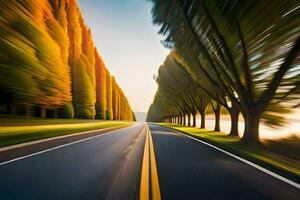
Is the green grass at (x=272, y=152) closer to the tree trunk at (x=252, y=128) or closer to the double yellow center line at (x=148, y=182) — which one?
the tree trunk at (x=252, y=128)

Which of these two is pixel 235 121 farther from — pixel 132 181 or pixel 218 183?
pixel 132 181

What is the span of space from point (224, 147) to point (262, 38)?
17.9ft

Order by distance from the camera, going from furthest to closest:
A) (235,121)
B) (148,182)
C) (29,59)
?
A: (235,121) → (29,59) → (148,182)

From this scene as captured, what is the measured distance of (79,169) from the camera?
18.5 feet

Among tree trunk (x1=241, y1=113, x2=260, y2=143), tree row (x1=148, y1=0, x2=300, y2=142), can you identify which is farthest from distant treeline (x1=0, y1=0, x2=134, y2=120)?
tree trunk (x1=241, y1=113, x2=260, y2=143)

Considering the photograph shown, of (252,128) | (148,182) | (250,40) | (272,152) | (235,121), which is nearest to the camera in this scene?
(148,182)

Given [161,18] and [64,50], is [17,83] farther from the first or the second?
[64,50]

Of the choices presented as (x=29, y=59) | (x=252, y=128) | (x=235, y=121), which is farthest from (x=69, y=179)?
(x=235, y=121)

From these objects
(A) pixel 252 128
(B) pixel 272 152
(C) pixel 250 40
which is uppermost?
(C) pixel 250 40

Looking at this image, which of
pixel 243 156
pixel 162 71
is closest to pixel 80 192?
pixel 243 156

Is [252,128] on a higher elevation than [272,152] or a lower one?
higher

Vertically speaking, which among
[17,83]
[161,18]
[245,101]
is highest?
[161,18]

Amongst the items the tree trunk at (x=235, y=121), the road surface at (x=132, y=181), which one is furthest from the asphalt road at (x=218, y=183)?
the tree trunk at (x=235, y=121)

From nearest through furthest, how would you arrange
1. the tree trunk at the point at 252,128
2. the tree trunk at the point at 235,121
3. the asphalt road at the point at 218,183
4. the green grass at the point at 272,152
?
the asphalt road at the point at 218,183
the green grass at the point at 272,152
the tree trunk at the point at 252,128
the tree trunk at the point at 235,121
